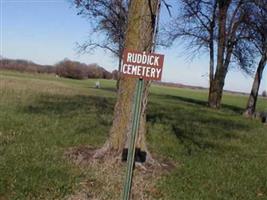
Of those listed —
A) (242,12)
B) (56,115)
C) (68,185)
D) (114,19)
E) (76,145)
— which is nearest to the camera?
(68,185)

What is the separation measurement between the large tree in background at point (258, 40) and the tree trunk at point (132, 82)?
22.7m

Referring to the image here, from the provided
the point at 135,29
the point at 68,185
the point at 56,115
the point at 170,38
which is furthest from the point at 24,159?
the point at 170,38

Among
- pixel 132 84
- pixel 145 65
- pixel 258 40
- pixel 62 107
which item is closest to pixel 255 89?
pixel 258 40

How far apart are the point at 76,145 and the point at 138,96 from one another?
4.98 m

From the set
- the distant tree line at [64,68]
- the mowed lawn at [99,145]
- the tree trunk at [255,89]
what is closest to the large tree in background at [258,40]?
the tree trunk at [255,89]

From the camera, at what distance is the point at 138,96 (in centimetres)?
563

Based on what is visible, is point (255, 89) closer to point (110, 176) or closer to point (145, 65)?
point (110, 176)

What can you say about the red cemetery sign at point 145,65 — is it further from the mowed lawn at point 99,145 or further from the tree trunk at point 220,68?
the tree trunk at point 220,68

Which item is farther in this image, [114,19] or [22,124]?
[114,19]

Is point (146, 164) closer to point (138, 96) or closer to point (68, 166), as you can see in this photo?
point (68, 166)

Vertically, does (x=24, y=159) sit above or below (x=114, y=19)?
below

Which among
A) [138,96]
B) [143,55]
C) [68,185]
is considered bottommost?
A: [68,185]

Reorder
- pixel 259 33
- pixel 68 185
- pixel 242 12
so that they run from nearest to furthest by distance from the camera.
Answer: pixel 68 185 < pixel 259 33 < pixel 242 12

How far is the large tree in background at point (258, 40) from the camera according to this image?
30422 mm
